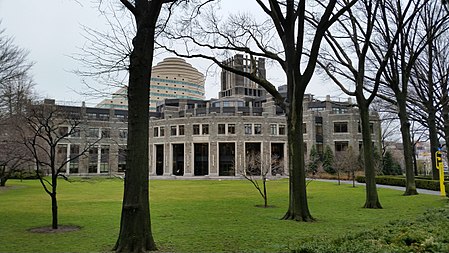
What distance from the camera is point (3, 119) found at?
27375 millimetres

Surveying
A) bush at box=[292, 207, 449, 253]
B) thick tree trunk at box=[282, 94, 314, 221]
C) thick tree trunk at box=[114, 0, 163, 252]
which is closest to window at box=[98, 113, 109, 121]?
thick tree trunk at box=[282, 94, 314, 221]

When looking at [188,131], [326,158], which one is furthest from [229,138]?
[326,158]

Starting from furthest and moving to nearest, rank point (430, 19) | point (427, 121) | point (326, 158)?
1. point (326, 158)
2. point (427, 121)
3. point (430, 19)

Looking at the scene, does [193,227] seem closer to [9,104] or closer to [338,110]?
[9,104]

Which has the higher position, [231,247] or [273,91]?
[273,91]

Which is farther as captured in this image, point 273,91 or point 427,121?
point 427,121

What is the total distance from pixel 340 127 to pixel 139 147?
2150 inches

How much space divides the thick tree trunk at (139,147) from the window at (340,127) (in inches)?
2127

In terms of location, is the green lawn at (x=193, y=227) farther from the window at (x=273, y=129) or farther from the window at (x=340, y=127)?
the window at (x=340, y=127)

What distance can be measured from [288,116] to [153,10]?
6.73m

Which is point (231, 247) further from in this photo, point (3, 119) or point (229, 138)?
point (229, 138)

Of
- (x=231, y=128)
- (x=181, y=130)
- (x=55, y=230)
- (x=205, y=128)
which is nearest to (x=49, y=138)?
(x=55, y=230)

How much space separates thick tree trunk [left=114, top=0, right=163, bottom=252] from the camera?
7273 mm

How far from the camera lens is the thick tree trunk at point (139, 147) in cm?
727
